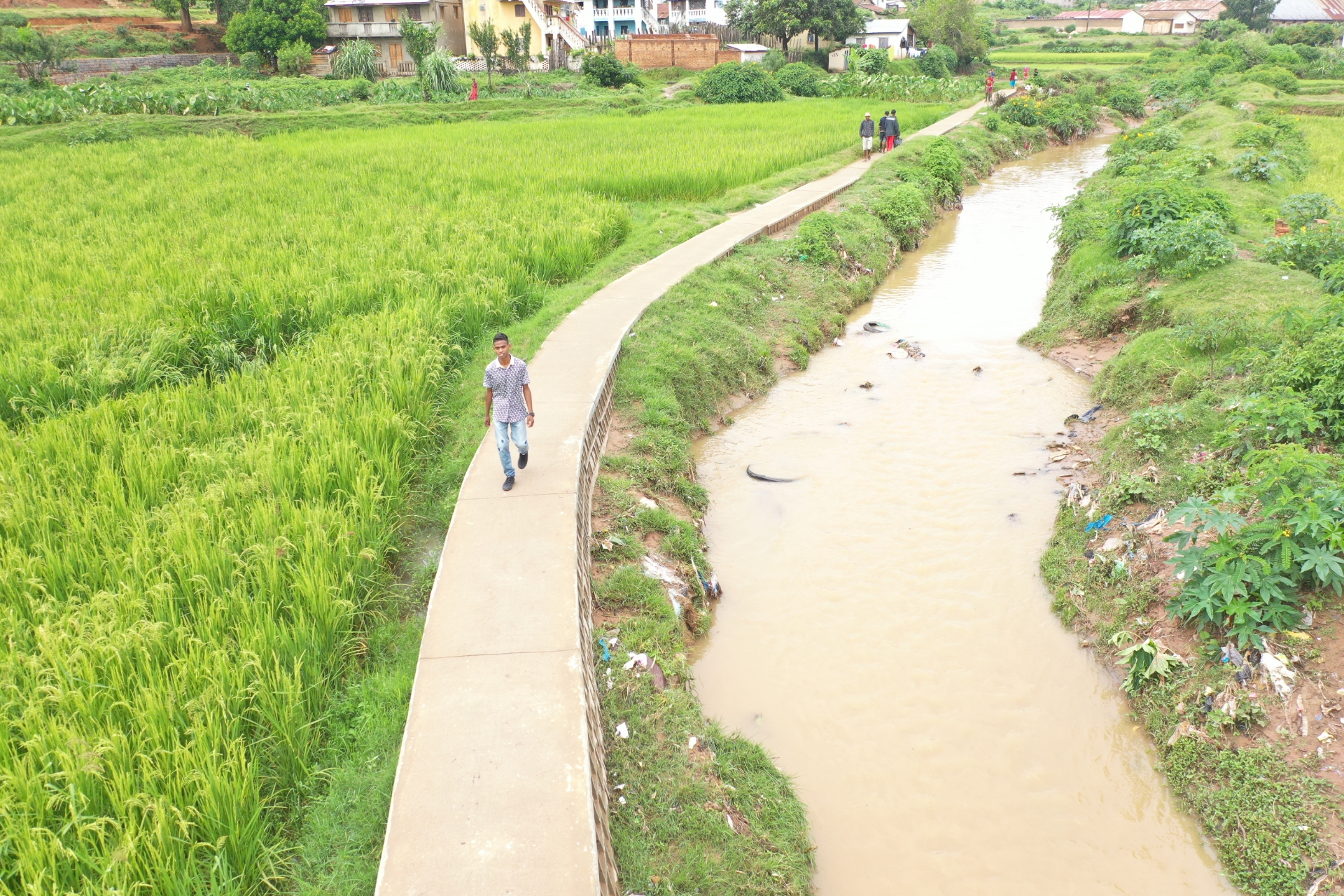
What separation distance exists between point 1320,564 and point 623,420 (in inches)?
222

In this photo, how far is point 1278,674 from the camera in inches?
204

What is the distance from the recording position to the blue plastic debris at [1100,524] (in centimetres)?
722

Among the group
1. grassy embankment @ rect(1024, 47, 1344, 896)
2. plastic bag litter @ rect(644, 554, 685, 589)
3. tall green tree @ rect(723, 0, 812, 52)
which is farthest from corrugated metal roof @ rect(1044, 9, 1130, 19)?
plastic bag litter @ rect(644, 554, 685, 589)

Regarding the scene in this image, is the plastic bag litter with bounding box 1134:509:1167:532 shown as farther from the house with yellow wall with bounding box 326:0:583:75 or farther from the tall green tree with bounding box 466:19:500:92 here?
the house with yellow wall with bounding box 326:0:583:75

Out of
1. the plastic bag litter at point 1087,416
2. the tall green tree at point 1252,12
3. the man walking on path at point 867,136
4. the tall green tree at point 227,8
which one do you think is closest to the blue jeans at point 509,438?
the plastic bag litter at point 1087,416

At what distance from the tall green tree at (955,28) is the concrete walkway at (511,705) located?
56.4m

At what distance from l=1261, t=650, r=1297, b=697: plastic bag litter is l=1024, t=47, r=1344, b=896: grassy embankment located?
3cm

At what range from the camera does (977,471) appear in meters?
8.92

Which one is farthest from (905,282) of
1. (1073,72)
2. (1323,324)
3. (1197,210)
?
(1073,72)

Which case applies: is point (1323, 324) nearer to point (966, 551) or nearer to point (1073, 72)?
point (966, 551)

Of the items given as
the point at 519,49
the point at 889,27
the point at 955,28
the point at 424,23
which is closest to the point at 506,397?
the point at 519,49

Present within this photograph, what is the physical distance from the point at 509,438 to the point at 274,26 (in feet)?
156

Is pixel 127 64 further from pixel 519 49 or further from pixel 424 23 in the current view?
pixel 519 49

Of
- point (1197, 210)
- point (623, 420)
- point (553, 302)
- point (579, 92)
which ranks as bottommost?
point (623, 420)
